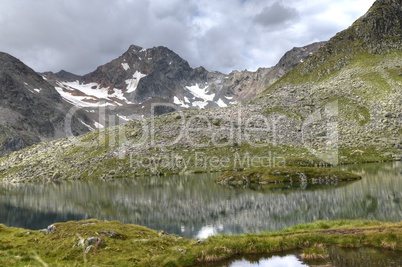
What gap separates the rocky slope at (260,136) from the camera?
134 meters

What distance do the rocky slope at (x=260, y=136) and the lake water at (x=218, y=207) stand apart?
4479cm

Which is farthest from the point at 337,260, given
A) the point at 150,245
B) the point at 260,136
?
the point at 260,136

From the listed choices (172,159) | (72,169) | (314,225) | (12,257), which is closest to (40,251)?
(12,257)

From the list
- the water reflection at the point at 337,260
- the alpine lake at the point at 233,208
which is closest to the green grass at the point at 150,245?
the water reflection at the point at 337,260

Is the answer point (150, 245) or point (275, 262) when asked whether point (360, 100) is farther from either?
point (150, 245)

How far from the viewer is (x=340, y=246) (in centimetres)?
2859

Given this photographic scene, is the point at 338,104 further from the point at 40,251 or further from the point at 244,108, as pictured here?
the point at 40,251

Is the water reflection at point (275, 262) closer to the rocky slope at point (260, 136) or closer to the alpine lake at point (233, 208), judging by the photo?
the alpine lake at point (233, 208)

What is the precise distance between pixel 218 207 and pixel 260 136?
304 ft

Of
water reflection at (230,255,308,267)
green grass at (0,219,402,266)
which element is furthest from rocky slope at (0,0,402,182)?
water reflection at (230,255,308,267)

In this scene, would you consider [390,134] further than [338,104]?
No

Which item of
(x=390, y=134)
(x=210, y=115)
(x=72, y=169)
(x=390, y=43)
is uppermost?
(x=390, y=43)

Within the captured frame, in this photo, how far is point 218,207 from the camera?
60438mm

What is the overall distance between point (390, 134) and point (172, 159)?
90.0 metres
